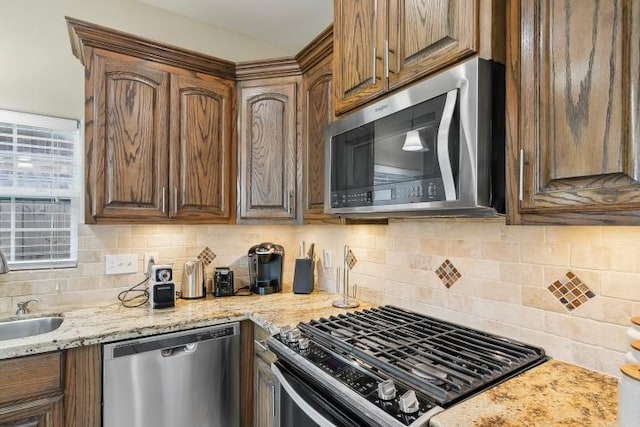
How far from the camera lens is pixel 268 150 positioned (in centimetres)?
214

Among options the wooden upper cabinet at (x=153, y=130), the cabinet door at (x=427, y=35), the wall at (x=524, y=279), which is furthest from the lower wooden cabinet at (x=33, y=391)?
the cabinet door at (x=427, y=35)

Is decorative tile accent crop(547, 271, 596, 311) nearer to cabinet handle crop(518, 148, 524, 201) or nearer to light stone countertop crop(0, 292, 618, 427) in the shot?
light stone countertop crop(0, 292, 618, 427)

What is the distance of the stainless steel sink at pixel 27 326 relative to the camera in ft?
5.61

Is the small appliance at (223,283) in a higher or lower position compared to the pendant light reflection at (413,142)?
lower

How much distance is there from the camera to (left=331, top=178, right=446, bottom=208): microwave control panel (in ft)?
3.57

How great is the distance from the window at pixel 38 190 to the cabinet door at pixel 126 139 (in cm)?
35

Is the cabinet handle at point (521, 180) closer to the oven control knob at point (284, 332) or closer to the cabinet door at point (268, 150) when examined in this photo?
the oven control knob at point (284, 332)

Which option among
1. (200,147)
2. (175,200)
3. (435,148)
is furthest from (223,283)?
(435,148)

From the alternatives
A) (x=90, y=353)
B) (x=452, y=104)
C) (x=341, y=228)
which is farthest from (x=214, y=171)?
(x=452, y=104)

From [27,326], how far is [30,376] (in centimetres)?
50

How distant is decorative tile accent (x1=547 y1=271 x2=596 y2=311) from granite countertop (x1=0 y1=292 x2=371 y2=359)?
94 centimetres

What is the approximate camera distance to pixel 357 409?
96 centimetres

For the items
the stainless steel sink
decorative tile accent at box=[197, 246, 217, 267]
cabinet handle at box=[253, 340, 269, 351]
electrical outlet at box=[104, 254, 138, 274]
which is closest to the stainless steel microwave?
cabinet handle at box=[253, 340, 269, 351]

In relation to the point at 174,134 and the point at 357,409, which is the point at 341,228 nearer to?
the point at 174,134
